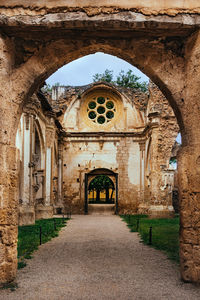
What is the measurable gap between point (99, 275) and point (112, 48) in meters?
3.79

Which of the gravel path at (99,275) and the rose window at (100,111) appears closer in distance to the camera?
the gravel path at (99,275)

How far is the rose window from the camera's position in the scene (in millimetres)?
22156

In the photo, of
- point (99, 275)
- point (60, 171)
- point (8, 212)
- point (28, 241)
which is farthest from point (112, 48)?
point (60, 171)

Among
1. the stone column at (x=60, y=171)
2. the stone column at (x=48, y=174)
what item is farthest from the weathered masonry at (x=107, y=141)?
the stone column at (x=48, y=174)

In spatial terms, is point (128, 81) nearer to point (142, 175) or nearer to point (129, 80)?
point (129, 80)

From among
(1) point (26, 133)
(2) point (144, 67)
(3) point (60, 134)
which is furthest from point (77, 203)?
(2) point (144, 67)

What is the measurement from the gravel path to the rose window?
14945mm

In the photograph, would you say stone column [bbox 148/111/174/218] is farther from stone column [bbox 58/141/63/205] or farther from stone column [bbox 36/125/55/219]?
stone column [bbox 58/141/63/205]

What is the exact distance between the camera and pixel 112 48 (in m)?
5.45

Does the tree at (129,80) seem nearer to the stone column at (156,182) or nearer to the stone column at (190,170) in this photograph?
the stone column at (156,182)

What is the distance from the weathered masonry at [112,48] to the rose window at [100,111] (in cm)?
1674

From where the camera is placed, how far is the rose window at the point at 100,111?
22156 millimetres

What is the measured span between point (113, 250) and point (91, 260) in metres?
1.26

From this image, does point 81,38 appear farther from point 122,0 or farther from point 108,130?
point 108,130
